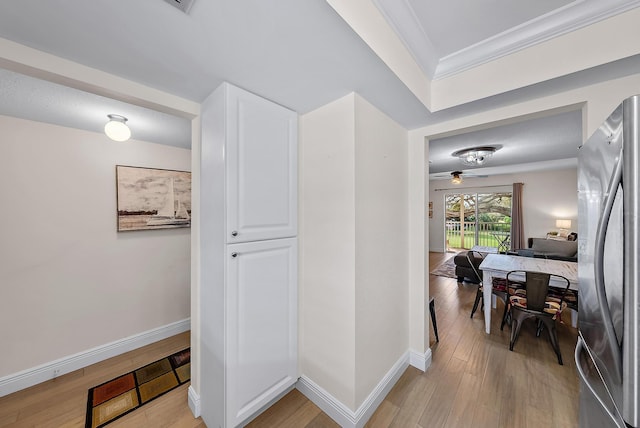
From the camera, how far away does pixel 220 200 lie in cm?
137

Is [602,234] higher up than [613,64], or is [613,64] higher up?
[613,64]

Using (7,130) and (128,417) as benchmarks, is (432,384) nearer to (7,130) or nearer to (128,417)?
(128,417)

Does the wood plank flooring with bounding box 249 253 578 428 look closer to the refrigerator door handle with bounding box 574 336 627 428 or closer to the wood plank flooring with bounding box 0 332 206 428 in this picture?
the wood plank flooring with bounding box 0 332 206 428

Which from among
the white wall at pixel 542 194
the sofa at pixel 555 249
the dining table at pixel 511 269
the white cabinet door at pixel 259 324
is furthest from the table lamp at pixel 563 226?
the white cabinet door at pixel 259 324

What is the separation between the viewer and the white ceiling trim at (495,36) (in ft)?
3.79

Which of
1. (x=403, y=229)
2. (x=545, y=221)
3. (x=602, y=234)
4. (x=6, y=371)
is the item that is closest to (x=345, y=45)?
(x=602, y=234)

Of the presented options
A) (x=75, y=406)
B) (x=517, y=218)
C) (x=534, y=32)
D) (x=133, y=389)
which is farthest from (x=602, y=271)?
(x=517, y=218)

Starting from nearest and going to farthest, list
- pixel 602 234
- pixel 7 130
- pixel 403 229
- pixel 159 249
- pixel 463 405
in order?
pixel 602 234 < pixel 463 405 < pixel 7 130 < pixel 403 229 < pixel 159 249

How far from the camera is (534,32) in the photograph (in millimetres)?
1314

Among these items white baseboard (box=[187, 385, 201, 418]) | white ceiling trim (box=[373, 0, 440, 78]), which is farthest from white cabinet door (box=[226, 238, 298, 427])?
white ceiling trim (box=[373, 0, 440, 78])

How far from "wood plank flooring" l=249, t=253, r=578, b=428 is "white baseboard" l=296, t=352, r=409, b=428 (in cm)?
4

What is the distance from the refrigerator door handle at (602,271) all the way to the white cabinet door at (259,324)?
58.7 inches

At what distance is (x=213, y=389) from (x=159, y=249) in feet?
5.81

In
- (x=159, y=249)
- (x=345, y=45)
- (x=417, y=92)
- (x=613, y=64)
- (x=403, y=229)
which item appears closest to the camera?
(x=345, y=45)
